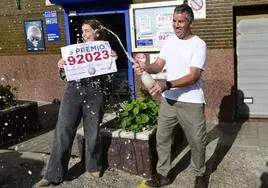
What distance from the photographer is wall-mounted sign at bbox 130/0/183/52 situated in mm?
7504

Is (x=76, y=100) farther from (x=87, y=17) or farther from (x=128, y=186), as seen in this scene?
(x=87, y=17)

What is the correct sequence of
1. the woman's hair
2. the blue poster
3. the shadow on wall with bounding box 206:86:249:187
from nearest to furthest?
the woman's hair, the shadow on wall with bounding box 206:86:249:187, the blue poster

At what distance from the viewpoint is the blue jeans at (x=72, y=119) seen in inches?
195

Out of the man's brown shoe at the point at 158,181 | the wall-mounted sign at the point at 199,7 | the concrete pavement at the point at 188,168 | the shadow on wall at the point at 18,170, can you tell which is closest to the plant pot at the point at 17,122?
the concrete pavement at the point at 188,168

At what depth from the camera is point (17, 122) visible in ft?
23.2

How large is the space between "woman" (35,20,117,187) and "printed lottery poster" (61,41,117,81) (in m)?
0.07

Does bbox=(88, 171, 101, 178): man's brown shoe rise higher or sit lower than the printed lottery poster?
lower

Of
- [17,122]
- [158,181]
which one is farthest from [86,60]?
[17,122]

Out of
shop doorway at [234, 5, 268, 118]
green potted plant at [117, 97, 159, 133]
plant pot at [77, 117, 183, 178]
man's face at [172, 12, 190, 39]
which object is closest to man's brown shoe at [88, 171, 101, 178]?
plant pot at [77, 117, 183, 178]

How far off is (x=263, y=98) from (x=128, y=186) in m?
3.63

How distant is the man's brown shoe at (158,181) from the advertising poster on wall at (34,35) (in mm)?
5081

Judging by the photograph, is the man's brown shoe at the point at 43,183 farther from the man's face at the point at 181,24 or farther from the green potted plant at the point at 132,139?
the man's face at the point at 181,24

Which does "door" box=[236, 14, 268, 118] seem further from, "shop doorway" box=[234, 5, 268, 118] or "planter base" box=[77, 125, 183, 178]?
"planter base" box=[77, 125, 183, 178]

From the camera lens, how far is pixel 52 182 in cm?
504
